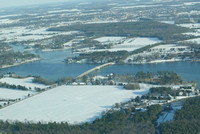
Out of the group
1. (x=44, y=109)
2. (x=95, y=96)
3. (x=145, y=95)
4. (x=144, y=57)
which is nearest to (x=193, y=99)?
(x=145, y=95)

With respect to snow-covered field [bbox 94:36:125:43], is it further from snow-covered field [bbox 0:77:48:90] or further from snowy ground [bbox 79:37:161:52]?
snow-covered field [bbox 0:77:48:90]

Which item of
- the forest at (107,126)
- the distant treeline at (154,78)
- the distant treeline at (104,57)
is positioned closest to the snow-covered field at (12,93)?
the forest at (107,126)

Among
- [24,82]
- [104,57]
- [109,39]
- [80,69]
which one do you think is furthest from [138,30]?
[24,82]

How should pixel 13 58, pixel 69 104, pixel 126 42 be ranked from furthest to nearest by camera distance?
pixel 126 42
pixel 13 58
pixel 69 104

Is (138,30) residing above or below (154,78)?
above

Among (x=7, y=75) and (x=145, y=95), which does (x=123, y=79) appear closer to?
(x=145, y=95)

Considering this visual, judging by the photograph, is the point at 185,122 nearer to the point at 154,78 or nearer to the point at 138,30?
the point at 154,78

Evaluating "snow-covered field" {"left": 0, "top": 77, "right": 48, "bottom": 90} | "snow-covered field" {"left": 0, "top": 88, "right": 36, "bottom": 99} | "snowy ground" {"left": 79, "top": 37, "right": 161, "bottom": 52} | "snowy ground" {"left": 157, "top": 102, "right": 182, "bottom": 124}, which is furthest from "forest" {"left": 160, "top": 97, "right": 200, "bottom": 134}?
"snowy ground" {"left": 79, "top": 37, "right": 161, "bottom": 52}

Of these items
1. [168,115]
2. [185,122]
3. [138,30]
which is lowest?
[168,115]
